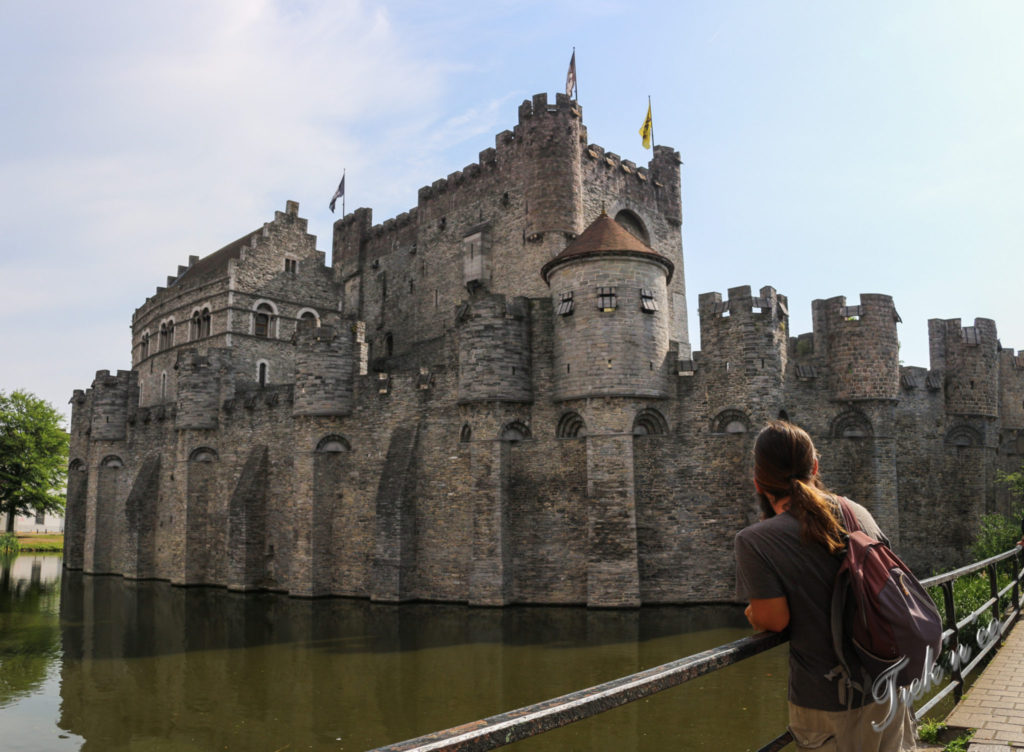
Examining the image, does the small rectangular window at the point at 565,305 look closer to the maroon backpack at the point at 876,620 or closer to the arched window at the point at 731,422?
the arched window at the point at 731,422

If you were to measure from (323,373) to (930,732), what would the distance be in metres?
22.0

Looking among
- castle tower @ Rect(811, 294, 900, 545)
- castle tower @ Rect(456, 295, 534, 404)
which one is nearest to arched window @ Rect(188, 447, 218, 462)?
castle tower @ Rect(456, 295, 534, 404)

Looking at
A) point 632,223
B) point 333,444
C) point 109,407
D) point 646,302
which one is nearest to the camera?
point 646,302

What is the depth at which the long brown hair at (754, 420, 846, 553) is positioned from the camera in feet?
9.11

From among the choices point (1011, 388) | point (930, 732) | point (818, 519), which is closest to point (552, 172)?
point (1011, 388)

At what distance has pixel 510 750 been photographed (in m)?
9.84

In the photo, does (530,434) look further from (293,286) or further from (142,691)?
(293,286)

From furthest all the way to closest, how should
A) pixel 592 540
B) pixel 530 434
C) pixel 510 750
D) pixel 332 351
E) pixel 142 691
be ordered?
pixel 332 351, pixel 530 434, pixel 592 540, pixel 142 691, pixel 510 750

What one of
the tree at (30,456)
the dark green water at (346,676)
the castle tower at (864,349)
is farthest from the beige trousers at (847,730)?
Answer: the tree at (30,456)

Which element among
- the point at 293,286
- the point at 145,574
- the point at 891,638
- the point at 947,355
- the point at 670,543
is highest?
the point at 293,286

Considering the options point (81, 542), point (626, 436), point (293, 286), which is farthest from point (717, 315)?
point (81, 542)

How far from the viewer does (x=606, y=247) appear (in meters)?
21.1

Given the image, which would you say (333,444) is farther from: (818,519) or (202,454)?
(818,519)

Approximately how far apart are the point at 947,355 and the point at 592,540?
1302 cm
